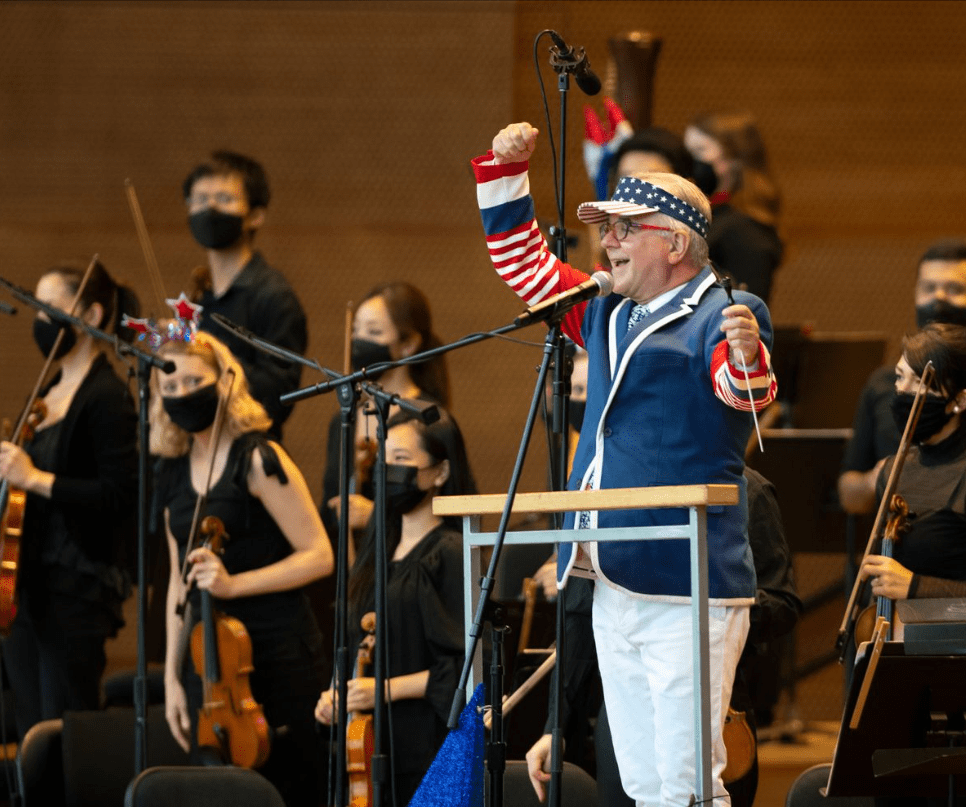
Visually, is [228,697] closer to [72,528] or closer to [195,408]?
[195,408]

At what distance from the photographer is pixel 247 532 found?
13.8 feet

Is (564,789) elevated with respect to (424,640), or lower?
lower

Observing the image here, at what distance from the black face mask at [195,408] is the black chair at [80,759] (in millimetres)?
826

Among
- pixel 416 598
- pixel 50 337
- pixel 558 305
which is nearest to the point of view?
pixel 558 305

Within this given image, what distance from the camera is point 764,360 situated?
8.21ft

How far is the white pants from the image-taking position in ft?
8.13

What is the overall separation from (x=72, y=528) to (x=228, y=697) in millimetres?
938

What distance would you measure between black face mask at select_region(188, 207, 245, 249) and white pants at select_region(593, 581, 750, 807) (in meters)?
2.73

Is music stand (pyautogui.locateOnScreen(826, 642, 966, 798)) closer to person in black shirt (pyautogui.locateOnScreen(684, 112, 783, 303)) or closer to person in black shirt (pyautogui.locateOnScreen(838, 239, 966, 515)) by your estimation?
person in black shirt (pyautogui.locateOnScreen(838, 239, 966, 515))

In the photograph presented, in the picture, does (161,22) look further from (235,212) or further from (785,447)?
(785,447)

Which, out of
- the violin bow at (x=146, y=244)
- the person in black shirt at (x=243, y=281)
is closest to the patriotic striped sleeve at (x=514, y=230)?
the person in black shirt at (x=243, y=281)

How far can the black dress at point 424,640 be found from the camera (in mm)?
3766

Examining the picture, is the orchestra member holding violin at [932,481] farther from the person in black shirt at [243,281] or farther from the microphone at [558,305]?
the person in black shirt at [243,281]

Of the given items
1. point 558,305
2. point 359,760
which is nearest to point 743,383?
point 558,305
